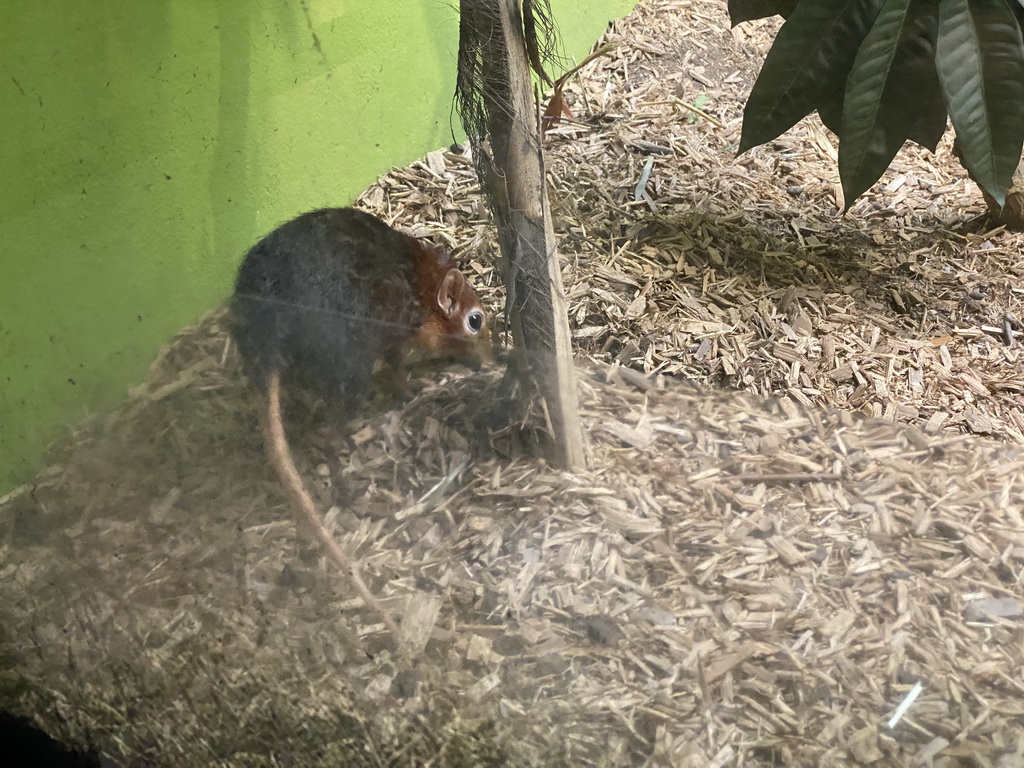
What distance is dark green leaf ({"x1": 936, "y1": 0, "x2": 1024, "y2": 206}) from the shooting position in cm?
193

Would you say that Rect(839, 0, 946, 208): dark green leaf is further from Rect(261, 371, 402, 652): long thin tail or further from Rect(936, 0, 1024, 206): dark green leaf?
Rect(261, 371, 402, 652): long thin tail

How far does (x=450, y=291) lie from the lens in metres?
2.06

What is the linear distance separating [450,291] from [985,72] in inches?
57.0

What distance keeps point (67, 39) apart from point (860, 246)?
2471mm

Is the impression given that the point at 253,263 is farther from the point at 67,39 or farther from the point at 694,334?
the point at 694,334

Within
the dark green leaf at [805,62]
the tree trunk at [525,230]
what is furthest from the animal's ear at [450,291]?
the dark green leaf at [805,62]

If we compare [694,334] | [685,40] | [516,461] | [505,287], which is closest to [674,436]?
[516,461]

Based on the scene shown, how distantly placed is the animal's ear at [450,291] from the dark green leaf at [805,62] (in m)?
1.00

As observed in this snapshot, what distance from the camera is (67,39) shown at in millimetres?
1607

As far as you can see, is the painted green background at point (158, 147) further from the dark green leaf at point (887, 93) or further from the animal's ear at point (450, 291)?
the dark green leaf at point (887, 93)

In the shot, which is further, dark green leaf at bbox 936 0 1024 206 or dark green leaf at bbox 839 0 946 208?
dark green leaf at bbox 839 0 946 208

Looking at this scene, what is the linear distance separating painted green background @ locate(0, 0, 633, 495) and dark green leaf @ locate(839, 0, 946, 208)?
32.5 inches

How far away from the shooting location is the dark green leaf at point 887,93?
203 centimetres

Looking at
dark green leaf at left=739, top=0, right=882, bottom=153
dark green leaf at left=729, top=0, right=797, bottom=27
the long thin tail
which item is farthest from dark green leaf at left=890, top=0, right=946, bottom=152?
the long thin tail
